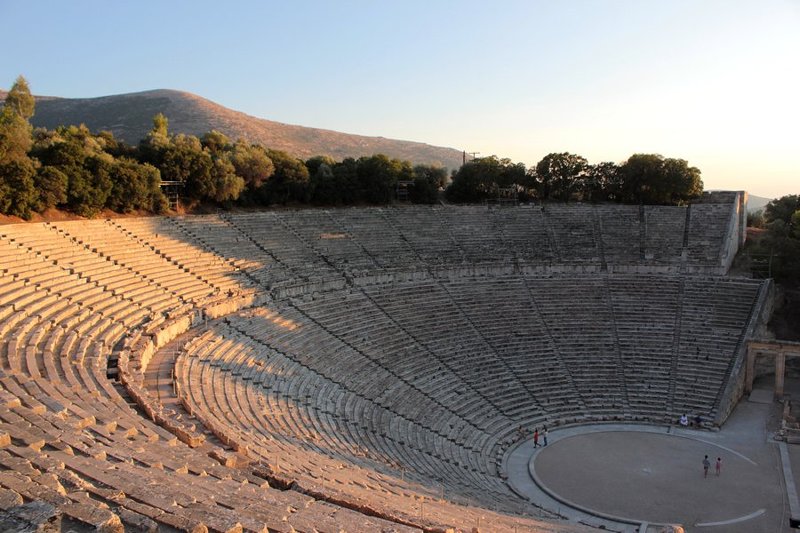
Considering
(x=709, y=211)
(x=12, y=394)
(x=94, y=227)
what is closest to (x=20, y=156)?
(x=94, y=227)

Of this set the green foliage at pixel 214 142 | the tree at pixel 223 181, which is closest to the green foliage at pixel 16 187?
the tree at pixel 223 181

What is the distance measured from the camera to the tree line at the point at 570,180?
3828 cm

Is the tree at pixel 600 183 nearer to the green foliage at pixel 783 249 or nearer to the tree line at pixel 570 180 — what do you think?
the tree line at pixel 570 180

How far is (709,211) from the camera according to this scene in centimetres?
3403

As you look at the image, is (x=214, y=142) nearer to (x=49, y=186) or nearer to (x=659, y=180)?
(x=49, y=186)

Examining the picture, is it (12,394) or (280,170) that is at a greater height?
(280,170)

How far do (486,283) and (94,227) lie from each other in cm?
1714

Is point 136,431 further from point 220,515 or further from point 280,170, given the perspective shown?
point 280,170

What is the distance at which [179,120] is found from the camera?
261ft

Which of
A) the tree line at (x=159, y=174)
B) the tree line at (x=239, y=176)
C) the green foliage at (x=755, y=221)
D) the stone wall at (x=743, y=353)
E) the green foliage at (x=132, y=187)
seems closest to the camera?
the stone wall at (x=743, y=353)

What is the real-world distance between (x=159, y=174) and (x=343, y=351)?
14.1 metres

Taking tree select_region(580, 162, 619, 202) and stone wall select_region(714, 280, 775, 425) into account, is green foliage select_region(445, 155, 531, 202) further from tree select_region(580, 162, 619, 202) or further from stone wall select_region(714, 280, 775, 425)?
stone wall select_region(714, 280, 775, 425)

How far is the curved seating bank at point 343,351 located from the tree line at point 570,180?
13.1ft

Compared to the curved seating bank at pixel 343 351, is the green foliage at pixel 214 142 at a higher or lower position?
higher
